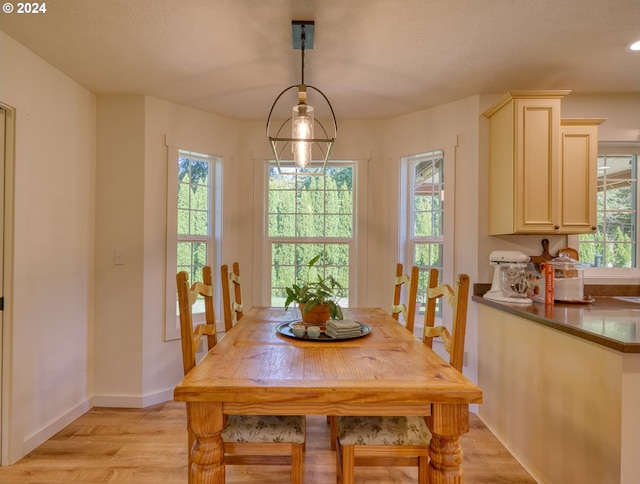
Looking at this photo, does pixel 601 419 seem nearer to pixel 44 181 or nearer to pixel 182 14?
pixel 182 14

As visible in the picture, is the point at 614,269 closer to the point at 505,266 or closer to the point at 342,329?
the point at 505,266

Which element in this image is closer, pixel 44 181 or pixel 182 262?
pixel 44 181

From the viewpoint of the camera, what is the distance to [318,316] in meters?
1.85

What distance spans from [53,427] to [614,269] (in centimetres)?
425

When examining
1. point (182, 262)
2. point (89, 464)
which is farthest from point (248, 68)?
point (89, 464)

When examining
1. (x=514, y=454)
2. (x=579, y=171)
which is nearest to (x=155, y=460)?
(x=514, y=454)

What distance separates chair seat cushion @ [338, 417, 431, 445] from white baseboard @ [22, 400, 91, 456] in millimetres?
2010

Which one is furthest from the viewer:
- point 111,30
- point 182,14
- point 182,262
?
point 182,262

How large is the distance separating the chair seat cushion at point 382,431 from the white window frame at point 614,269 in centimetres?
216

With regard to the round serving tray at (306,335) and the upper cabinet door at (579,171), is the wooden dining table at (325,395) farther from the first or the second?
the upper cabinet door at (579,171)

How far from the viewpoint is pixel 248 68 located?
246 cm

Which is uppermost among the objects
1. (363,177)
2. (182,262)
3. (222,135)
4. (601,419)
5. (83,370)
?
(222,135)

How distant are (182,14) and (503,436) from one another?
311 cm

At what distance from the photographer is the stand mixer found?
2.41 m
